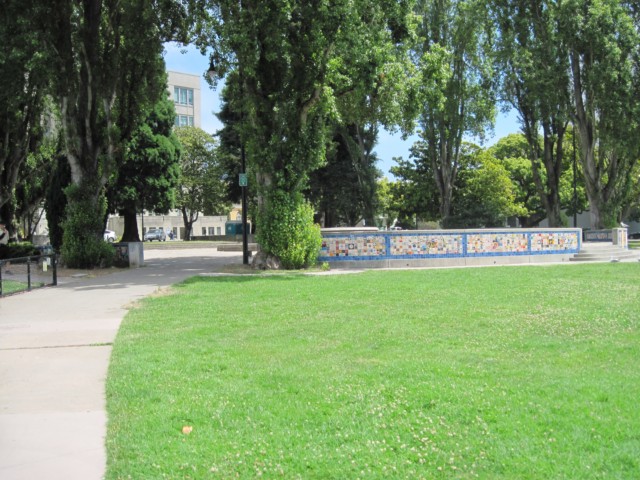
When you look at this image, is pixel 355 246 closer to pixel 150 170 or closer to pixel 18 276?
pixel 18 276

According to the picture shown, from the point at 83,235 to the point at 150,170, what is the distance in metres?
10.2

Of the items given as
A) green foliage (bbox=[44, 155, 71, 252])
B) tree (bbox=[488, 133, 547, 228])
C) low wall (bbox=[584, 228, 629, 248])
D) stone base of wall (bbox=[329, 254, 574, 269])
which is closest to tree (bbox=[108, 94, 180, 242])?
green foliage (bbox=[44, 155, 71, 252])

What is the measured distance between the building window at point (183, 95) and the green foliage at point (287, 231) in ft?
263

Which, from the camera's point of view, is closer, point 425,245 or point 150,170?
point 425,245

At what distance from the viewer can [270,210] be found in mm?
21438

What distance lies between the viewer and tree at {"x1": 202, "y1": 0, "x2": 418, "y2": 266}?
19.1 metres

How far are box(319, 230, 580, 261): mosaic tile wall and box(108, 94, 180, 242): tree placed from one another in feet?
44.9

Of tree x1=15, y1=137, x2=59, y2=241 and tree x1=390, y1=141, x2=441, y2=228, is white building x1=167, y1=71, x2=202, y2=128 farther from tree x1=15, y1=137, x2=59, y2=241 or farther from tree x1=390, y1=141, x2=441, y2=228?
tree x1=15, y1=137, x2=59, y2=241

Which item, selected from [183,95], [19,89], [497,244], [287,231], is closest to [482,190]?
[497,244]

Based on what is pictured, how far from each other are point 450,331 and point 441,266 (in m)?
15.1

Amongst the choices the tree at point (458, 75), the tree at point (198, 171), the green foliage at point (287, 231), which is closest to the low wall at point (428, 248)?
the green foliage at point (287, 231)

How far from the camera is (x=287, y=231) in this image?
21344mm

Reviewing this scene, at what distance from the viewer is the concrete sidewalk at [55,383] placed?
4.52 metres

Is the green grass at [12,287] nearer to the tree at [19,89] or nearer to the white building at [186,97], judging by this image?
the tree at [19,89]
